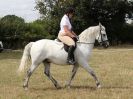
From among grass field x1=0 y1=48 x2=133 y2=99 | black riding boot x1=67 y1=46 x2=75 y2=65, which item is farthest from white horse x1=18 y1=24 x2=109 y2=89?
grass field x1=0 y1=48 x2=133 y2=99

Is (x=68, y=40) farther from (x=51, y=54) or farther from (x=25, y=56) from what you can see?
(x=25, y=56)

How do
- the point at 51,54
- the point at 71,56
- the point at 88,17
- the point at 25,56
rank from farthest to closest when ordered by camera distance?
the point at 88,17 < the point at 25,56 < the point at 51,54 < the point at 71,56

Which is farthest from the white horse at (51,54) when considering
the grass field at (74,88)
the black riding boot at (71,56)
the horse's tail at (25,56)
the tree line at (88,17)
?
the tree line at (88,17)

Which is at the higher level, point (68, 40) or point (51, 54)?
point (68, 40)

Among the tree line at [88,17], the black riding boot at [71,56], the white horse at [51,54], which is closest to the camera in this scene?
the black riding boot at [71,56]

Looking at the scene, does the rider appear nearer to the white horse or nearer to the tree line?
the white horse

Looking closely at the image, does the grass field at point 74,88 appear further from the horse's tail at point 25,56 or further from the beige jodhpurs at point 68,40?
the beige jodhpurs at point 68,40

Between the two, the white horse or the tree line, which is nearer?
the white horse

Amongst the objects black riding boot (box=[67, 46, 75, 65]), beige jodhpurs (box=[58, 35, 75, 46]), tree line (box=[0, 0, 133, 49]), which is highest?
beige jodhpurs (box=[58, 35, 75, 46])

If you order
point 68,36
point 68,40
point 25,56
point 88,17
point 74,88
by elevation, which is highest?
point 68,36

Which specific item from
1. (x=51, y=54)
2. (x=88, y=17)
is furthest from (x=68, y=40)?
(x=88, y=17)

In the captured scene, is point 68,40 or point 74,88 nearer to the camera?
point 68,40

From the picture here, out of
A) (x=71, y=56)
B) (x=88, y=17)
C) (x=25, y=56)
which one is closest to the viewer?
(x=71, y=56)

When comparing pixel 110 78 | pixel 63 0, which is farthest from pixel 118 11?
pixel 110 78
